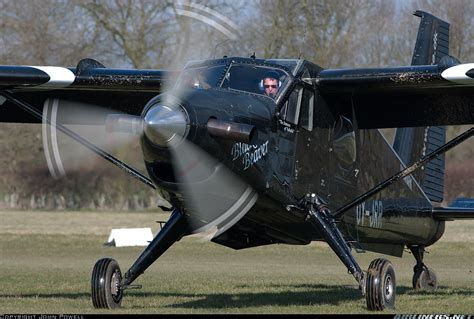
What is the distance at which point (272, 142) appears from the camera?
45.6ft

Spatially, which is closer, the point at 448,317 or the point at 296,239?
the point at 448,317

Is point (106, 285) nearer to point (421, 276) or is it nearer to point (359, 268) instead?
point (359, 268)

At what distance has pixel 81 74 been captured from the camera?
640 inches

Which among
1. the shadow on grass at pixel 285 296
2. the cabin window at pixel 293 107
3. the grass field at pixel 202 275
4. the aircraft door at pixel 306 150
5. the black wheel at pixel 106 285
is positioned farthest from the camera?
the shadow on grass at pixel 285 296

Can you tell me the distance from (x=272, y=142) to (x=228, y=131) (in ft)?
4.69

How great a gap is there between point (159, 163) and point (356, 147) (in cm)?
453

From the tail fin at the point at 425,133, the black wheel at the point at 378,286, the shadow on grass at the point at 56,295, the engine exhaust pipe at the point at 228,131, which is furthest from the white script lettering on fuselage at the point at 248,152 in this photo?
the tail fin at the point at 425,133

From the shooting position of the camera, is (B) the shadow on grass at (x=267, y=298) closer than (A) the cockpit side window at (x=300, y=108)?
No

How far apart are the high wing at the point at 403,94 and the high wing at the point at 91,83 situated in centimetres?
248

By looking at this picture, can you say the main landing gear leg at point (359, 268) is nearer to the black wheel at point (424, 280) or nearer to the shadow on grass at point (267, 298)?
the shadow on grass at point (267, 298)

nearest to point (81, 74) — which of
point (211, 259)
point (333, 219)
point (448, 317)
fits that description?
point (333, 219)

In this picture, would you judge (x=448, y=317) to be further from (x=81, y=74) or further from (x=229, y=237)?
(x=81, y=74)

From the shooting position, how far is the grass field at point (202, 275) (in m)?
15.2

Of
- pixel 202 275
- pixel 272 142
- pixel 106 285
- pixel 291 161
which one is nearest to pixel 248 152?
pixel 272 142
